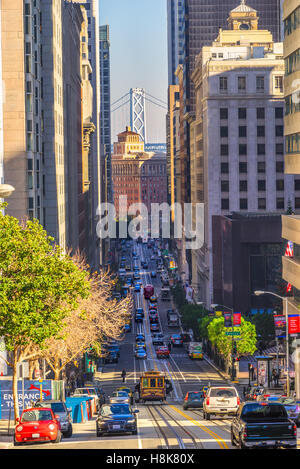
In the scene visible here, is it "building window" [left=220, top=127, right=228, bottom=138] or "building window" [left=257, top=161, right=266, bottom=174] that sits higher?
"building window" [left=220, top=127, right=228, bottom=138]

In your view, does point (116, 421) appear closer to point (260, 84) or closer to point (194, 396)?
point (194, 396)

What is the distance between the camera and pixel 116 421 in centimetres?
3600

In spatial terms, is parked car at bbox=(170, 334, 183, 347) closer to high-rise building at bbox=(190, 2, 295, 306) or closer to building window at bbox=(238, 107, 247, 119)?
high-rise building at bbox=(190, 2, 295, 306)

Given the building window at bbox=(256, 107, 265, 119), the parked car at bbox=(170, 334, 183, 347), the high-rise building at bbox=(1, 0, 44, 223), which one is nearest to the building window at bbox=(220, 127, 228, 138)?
the building window at bbox=(256, 107, 265, 119)

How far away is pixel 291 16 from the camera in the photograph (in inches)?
2729

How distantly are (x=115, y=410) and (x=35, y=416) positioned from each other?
12.1 ft

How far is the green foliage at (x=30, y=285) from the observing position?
39.2 meters

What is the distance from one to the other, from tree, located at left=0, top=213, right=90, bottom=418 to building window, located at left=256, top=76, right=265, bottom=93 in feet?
366

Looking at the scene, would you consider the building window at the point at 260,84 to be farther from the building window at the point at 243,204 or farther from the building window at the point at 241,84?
the building window at the point at 243,204

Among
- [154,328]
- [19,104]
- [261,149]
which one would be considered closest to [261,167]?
[261,149]

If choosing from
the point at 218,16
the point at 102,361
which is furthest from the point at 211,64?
the point at 102,361

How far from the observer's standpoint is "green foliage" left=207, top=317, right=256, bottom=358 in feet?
316
